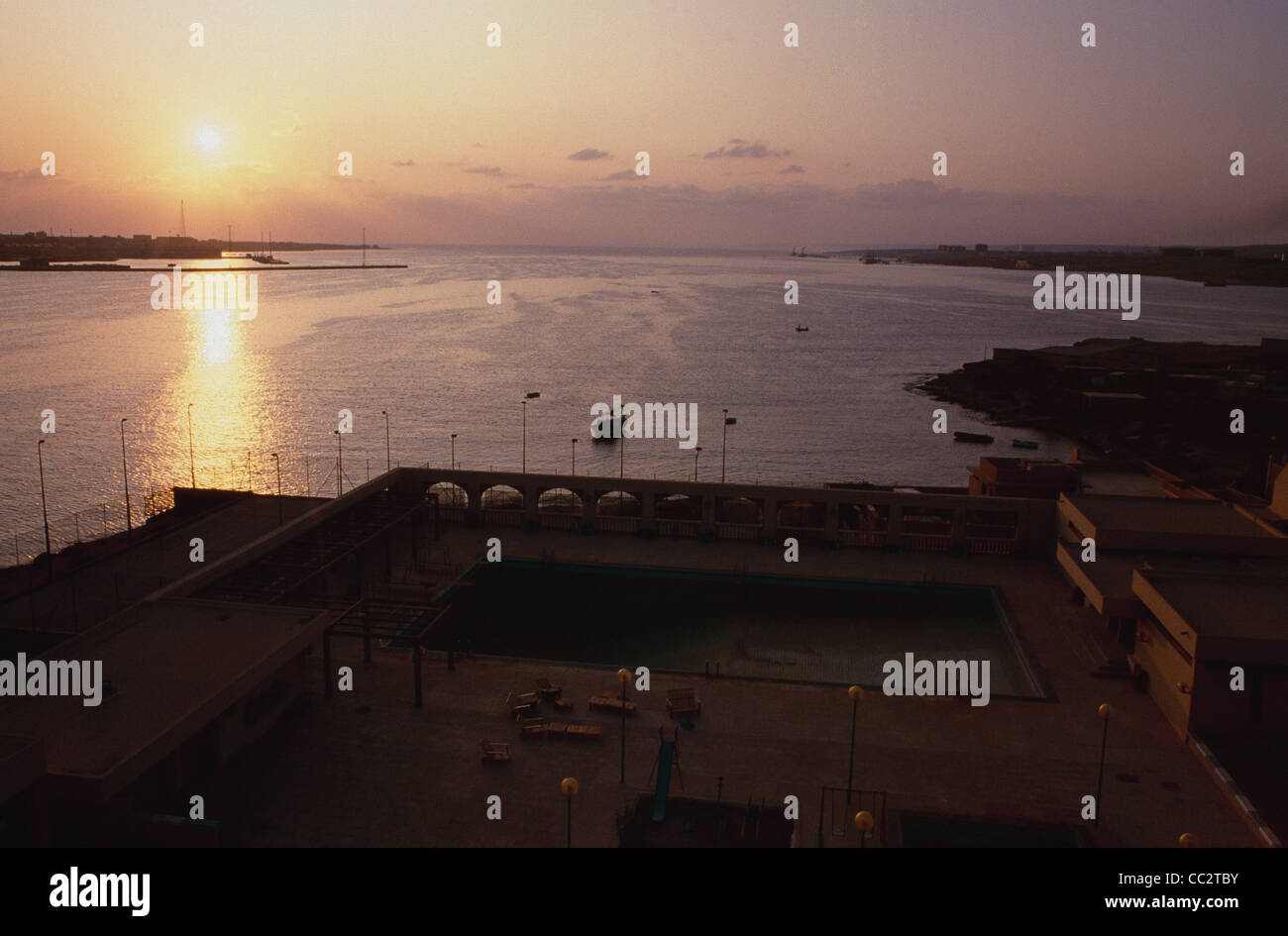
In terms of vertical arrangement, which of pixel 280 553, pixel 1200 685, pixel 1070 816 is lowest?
pixel 1070 816

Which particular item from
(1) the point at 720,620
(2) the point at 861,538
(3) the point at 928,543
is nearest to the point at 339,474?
(1) the point at 720,620

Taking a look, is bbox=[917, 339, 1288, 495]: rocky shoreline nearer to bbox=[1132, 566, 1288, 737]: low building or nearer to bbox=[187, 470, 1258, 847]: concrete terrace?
bbox=[1132, 566, 1288, 737]: low building

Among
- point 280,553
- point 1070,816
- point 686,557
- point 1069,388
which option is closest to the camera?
point 1070,816

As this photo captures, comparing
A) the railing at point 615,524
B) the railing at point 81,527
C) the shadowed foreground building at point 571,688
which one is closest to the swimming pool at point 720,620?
the shadowed foreground building at point 571,688

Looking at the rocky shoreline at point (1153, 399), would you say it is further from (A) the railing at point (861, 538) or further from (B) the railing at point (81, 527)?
(B) the railing at point (81, 527)
